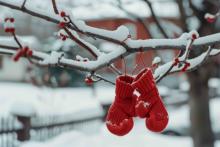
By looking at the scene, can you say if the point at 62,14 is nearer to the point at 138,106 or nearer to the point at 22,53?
the point at 22,53

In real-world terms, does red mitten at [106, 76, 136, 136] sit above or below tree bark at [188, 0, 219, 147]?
below

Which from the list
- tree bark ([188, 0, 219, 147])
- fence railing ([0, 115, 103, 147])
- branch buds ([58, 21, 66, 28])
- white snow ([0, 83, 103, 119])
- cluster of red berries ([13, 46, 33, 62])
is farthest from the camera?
white snow ([0, 83, 103, 119])

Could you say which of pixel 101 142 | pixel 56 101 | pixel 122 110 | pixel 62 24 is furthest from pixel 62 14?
pixel 56 101

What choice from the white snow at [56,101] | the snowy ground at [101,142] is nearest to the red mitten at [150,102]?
the snowy ground at [101,142]

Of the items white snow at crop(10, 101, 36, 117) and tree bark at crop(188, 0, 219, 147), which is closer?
tree bark at crop(188, 0, 219, 147)

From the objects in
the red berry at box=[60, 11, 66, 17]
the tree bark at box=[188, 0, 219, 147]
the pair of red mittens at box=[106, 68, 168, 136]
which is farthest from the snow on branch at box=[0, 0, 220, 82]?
the tree bark at box=[188, 0, 219, 147]

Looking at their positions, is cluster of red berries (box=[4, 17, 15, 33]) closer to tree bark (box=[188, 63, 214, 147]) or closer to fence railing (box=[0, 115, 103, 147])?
tree bark (box=[188, 63, 214, 147])

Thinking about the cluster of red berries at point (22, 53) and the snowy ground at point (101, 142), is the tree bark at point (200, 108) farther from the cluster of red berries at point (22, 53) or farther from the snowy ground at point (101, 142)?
the cluster of red berries at point (22, 53)
